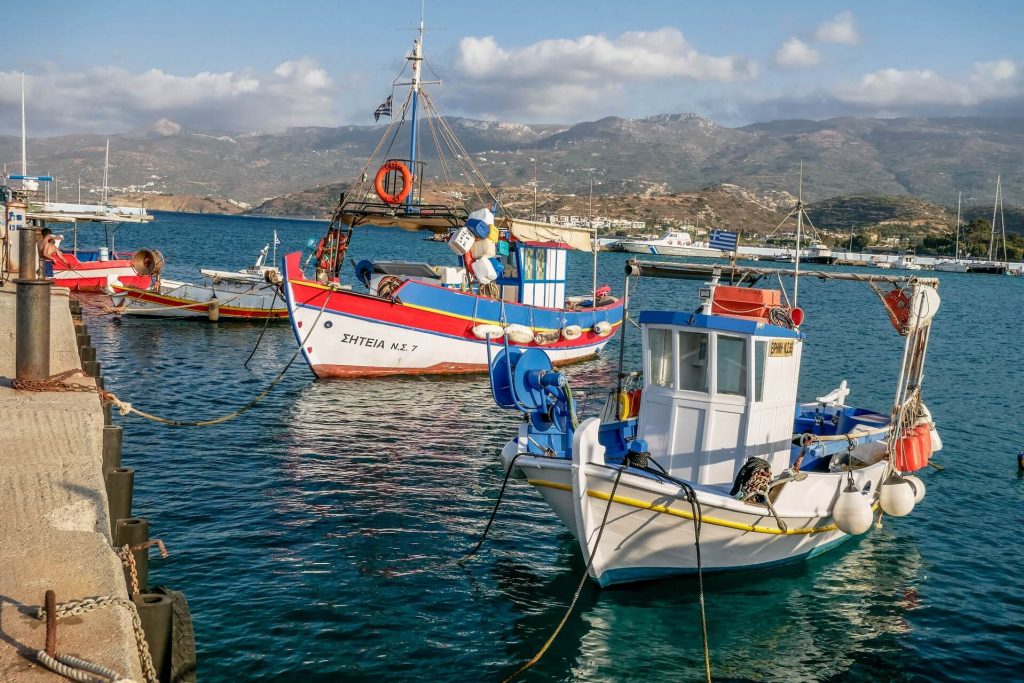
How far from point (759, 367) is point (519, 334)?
15617mm

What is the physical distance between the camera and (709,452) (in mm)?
13172

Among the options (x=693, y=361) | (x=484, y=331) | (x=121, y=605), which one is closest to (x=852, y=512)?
(x=693, y=361)

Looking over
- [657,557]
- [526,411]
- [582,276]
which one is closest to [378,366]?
[526,411]

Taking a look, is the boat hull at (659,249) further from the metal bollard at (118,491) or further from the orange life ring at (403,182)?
the metal bollard at (118,491)

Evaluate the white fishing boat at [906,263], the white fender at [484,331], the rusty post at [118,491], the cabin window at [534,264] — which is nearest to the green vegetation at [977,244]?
the white fishing boat at [906,263]

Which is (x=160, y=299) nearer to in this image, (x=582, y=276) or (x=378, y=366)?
(x=378, y=366)

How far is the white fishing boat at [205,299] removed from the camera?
1422 inches

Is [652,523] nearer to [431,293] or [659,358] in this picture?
[659,358]

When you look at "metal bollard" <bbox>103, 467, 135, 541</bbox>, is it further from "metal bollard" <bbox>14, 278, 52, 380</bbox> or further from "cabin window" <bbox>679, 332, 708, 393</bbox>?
"cabin window" <bbox>679, 332, 708, 393</bbox>

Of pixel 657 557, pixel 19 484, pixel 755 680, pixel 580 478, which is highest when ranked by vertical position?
pixel 19 484

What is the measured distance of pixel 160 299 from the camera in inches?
1423

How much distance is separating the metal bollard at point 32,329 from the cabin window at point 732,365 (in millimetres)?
8882

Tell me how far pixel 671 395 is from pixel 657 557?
253cm

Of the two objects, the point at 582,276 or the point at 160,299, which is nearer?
the point at 160,299
